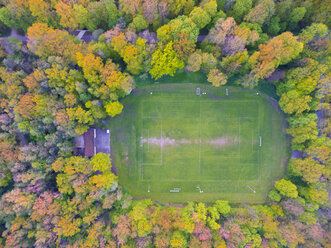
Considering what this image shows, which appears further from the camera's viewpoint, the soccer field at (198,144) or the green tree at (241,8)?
the soccer field at (198,144)

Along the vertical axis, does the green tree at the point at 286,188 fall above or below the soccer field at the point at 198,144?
below

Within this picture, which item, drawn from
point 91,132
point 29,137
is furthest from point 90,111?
point 29,137

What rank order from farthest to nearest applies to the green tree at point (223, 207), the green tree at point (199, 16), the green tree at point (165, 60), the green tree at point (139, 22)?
1. the green tree at point (223, 207)
2. the green tree at point (165, 60)
3. the green tree at point (139, 22)
4. the green tree at point (199, 16)

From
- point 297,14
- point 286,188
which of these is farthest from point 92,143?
point 297,14

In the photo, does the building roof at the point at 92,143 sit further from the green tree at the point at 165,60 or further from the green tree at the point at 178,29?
the green tree at the point at 178,29

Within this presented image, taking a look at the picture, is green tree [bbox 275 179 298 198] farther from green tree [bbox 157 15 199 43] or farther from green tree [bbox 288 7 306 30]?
green tree [bbox 157 15 199 43]

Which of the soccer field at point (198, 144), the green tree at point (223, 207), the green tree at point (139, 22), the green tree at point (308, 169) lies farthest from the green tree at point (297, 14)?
the green tree at point (223, 207)
